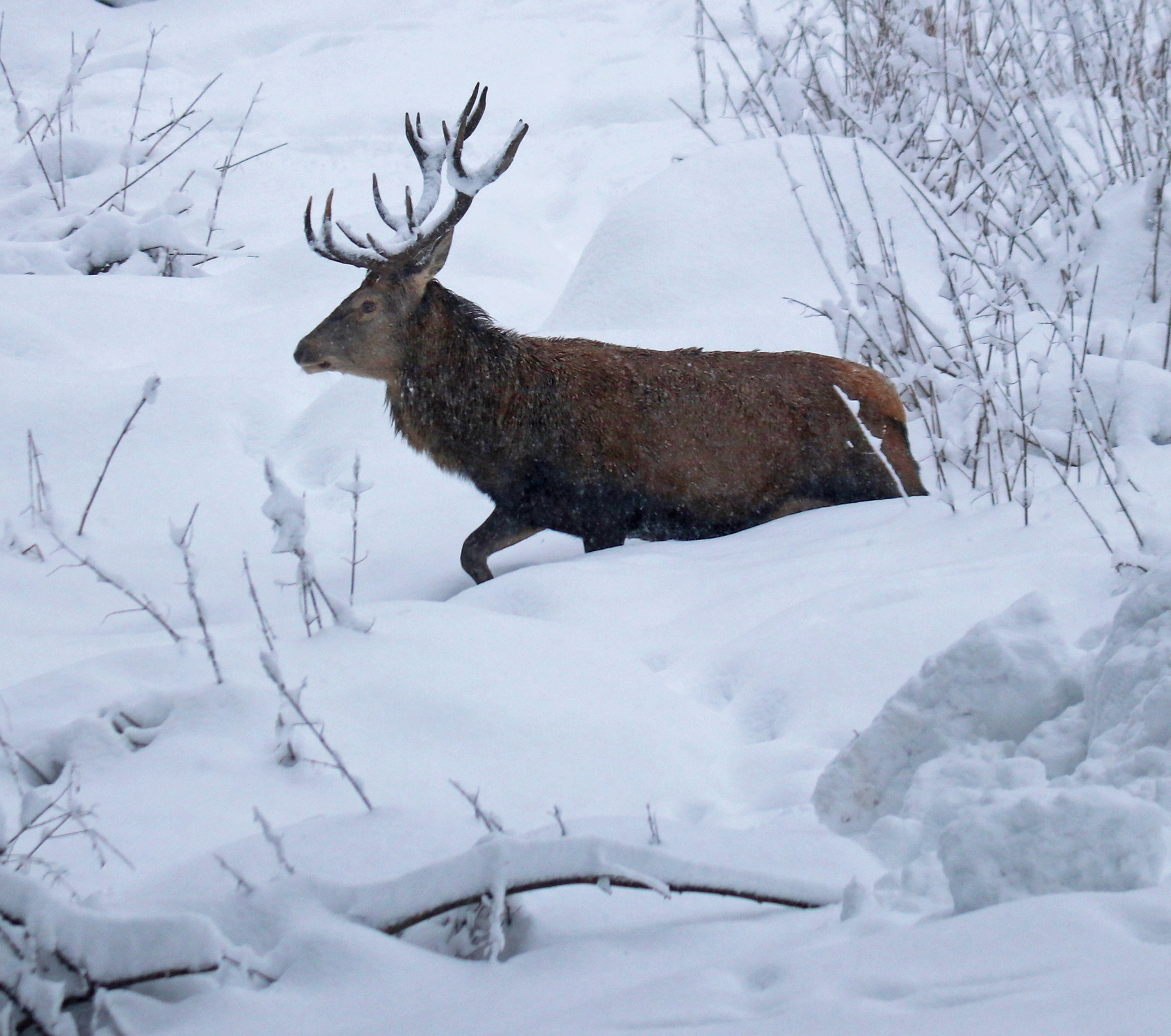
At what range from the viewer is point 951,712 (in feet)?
6.13

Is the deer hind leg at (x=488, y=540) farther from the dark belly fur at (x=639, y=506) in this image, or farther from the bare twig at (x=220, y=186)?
the bare twig at (x=220, y=186)

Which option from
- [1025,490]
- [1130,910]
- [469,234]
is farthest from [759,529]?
[469,234]

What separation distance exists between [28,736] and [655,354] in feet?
9.65

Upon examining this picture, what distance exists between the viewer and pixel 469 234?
26.7 ft

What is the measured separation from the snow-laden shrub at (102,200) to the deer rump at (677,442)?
11.6 feet

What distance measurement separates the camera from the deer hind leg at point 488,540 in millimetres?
4469

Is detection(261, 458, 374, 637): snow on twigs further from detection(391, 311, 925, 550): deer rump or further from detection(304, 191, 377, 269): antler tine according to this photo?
detection(304, 191, 377, 269): antler tine

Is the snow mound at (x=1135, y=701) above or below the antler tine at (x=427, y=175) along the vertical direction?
below

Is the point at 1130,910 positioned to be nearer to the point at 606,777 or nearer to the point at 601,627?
the point at 606,777

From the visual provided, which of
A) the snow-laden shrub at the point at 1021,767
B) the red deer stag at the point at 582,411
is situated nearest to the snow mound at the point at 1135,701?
the snow-laden shrub at the point at 1021,767

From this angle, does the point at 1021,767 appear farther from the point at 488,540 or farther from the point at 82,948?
the point at 488,540

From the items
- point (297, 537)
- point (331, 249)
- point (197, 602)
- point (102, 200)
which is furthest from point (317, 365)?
point (102, 200)

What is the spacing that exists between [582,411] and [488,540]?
60cm

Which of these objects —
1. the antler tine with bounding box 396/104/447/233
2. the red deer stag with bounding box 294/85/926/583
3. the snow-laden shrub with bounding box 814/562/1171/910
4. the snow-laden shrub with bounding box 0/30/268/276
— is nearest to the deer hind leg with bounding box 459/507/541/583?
the red deer stag with bounding box 294/85/926/583
